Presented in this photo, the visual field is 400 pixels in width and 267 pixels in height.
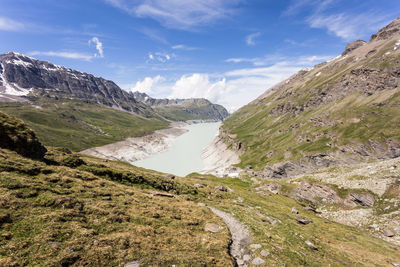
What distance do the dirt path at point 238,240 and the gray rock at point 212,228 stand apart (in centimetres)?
161

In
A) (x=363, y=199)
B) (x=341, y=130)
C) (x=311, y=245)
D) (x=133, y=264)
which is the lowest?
(x=363, y=199)

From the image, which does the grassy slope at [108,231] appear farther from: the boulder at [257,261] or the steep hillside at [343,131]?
the steep hillside at [343,131]

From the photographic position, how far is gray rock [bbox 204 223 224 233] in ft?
69.1

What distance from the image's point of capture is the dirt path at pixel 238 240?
17.3 meters

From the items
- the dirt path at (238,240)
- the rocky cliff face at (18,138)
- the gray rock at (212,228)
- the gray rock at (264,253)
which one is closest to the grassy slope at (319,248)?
the gray rock at (264,253)

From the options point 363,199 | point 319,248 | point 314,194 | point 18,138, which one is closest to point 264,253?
point 319,248

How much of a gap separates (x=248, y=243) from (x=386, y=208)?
46018 millimetres

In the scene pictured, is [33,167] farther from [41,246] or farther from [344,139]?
[344,139]

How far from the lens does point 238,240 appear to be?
799 inches

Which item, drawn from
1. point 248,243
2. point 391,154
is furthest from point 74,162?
point 391,154

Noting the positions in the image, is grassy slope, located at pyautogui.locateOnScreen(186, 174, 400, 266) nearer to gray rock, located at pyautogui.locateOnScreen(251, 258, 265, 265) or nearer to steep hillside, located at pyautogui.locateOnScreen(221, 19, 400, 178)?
gray rock, located at pyautogui.locateOnScreen(251, 258, 265, 265)

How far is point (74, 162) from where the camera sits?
105ft

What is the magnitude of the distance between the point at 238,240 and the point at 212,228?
10.3ft

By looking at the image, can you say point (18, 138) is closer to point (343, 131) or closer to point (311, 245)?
point (311, 245)
